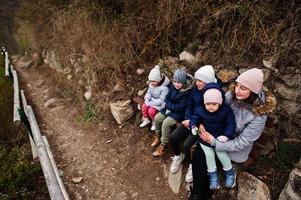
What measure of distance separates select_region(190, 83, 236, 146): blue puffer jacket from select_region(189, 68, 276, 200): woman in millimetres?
75

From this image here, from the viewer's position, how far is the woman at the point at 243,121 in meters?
3.07

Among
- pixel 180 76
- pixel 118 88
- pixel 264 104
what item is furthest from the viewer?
pixel 118 88

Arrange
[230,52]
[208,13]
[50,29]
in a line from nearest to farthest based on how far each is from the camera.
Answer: [230,52], [208,13], [50,29]

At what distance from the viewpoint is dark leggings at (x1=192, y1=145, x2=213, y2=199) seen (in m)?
3.45

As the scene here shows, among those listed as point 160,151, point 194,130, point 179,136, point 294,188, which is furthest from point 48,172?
point 294,188

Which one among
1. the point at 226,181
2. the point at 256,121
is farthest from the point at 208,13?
the point at 226,181

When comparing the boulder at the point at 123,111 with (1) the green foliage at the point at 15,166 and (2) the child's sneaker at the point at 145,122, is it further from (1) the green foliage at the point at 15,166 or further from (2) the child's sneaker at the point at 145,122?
(1) the green foliage at the point at 15,166

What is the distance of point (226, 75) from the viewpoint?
163 inches

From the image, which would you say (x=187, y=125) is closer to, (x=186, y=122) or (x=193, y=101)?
(x=186, y=122)

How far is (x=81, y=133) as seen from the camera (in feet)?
20.0

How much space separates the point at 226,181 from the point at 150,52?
3213mm

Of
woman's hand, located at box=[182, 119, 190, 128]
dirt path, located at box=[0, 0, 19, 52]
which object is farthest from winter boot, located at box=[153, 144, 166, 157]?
dirt path, located at box=[0, 0, 19, 52]

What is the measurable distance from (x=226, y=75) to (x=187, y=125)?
3.32ft

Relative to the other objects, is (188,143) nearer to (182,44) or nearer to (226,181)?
(226,181)
